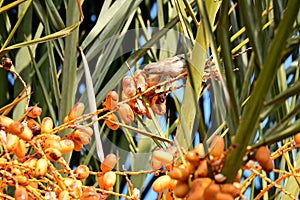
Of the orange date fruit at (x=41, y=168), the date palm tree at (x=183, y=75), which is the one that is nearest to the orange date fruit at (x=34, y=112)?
the date palm tree at (x=183, y=75)

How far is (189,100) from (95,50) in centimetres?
26

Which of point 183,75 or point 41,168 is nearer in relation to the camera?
point 41,168

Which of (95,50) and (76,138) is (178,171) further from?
(95,50)

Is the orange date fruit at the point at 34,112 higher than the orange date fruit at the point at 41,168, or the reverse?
the orange date fruit at the point at 34,112

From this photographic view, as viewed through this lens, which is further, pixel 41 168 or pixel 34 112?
pixel 34 112

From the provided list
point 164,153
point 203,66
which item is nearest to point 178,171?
point 164,153

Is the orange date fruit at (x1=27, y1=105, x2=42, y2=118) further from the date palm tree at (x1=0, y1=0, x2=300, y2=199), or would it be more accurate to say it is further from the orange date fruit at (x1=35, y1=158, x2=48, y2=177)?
the orange date fruit at (x1=35, y1=158, x2=48, y2=177)

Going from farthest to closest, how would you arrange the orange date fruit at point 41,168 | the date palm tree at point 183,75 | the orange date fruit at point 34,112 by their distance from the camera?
the orange date fruit at point 34,112 → the orange date fruit at point 41,168 → the date palm tree at point 183,75

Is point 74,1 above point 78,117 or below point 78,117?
above

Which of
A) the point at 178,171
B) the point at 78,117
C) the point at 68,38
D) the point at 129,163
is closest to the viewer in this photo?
the point at 178,171

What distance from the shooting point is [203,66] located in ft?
2.32

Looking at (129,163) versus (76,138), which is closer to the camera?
A: (76,138)

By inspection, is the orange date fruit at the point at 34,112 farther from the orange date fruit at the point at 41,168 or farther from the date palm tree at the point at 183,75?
the orange date fruit at the point at 41,168

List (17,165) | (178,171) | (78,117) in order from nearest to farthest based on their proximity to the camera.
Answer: (178,171), (17,165), (78,117)
